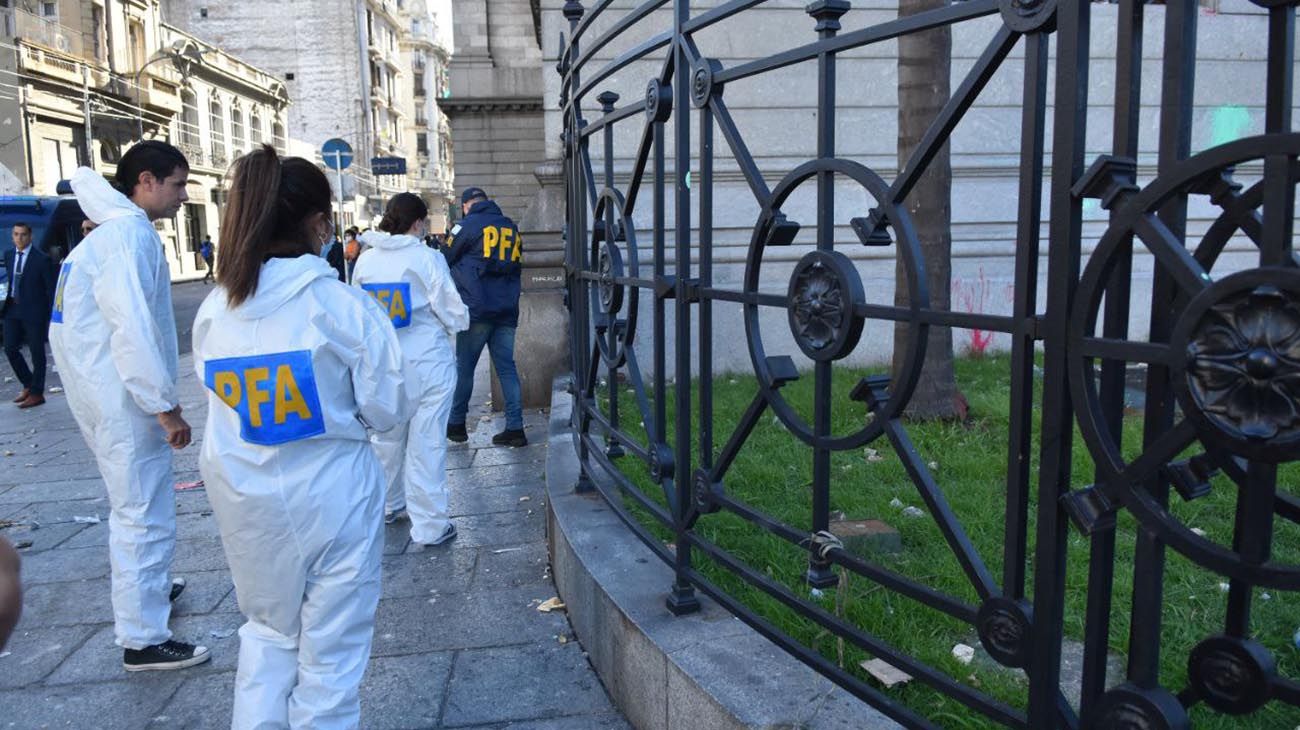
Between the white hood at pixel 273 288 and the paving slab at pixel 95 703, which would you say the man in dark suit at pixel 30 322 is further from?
the white hood at pixel 273 288

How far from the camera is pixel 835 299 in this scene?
2102 mm

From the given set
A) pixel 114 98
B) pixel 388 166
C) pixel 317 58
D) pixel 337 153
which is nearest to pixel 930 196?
pixel 337 153

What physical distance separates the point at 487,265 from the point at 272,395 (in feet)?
15.0

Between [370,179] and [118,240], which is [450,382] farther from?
[370,179]

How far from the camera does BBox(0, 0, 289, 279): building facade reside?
100 feet

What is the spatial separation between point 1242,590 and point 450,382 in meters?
4.17

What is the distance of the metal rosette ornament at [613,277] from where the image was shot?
10.9ft

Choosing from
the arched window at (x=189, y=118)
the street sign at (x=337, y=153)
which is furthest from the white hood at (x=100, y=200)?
the arched window at (x=189, y=118)

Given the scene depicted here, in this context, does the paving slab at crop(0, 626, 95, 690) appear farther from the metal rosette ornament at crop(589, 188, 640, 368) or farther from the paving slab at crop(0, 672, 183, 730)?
the metal rosette ornament at crop(589, 188, 640, 368)

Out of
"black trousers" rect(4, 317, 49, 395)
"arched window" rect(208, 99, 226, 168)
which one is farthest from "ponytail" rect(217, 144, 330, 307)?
"arched window" rect(208, 99, 226, 168)

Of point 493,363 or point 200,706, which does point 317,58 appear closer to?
point 493,363

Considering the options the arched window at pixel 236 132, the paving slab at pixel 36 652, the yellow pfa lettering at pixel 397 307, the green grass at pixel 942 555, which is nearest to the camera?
the green grass at pixel 942 555

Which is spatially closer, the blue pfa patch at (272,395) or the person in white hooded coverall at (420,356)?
the blue pfa patch at (272,395)

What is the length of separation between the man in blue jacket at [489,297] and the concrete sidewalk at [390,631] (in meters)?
1.08
